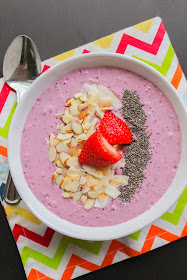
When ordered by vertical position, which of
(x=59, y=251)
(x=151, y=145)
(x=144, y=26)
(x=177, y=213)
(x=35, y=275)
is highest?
(x=144, y=26)

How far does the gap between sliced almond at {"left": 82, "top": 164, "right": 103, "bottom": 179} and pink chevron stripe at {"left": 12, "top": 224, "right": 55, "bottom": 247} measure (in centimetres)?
37

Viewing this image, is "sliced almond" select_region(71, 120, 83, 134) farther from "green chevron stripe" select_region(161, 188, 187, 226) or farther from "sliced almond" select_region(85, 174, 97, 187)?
"green chevron stripe" select_region(161, 188, 187, 226)

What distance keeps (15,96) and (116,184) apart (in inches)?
22.7

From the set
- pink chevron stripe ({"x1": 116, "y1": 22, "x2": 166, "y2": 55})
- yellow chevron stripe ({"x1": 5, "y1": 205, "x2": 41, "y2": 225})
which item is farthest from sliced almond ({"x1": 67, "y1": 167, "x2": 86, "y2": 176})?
pink chevron stripe ({"x1": 116, "y1": 22, "x2": 166, "y2": 55})

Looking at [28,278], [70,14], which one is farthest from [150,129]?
[28,278]

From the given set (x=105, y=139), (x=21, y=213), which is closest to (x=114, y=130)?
(x=105, y=139)

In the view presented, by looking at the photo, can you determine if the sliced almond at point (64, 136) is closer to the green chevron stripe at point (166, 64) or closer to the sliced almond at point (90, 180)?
the sliced almond at point (90, 180)

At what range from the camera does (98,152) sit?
1127mm

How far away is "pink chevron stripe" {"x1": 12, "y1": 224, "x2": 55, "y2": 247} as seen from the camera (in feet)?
4.53

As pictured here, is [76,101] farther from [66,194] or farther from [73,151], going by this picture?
[66,194]

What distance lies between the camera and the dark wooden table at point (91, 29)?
1418 millimetres

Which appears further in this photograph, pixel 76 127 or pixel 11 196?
pixel 11 196

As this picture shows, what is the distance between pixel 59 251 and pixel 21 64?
2.61ft

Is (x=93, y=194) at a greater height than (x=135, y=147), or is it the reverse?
(x=135, y=147)
